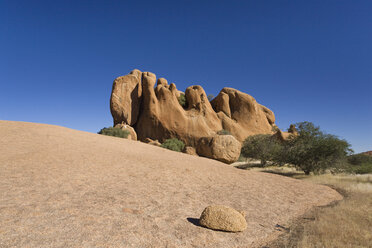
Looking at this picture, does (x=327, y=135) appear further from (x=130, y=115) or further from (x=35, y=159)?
(x=130, y=115)

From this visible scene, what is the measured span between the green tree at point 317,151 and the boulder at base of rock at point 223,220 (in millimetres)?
17176

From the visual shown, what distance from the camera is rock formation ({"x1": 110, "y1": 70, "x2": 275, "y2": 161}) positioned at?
35750 mm

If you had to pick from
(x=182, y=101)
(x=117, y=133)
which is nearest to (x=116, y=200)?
(x=117, y=133)

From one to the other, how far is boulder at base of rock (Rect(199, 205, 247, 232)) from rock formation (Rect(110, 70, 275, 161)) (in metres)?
28.9

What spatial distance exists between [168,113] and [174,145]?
824 centimetres

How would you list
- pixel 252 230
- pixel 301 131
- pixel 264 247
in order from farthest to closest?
pixel 301 131
pixel 252 230
pixel 264 247

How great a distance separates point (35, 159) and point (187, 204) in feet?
23.7

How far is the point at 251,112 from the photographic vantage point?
146 ft

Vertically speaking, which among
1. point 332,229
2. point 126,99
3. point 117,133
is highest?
point 126,99

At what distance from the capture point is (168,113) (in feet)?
120

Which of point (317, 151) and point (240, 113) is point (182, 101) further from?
point (317, 151)

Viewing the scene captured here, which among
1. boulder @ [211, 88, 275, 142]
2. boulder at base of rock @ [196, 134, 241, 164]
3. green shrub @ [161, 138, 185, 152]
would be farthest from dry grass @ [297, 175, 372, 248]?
boulder @ [211, 88, 275, 142]

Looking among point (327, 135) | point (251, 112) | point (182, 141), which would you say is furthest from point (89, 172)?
point (251, 112)

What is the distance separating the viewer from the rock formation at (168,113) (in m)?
35.8
